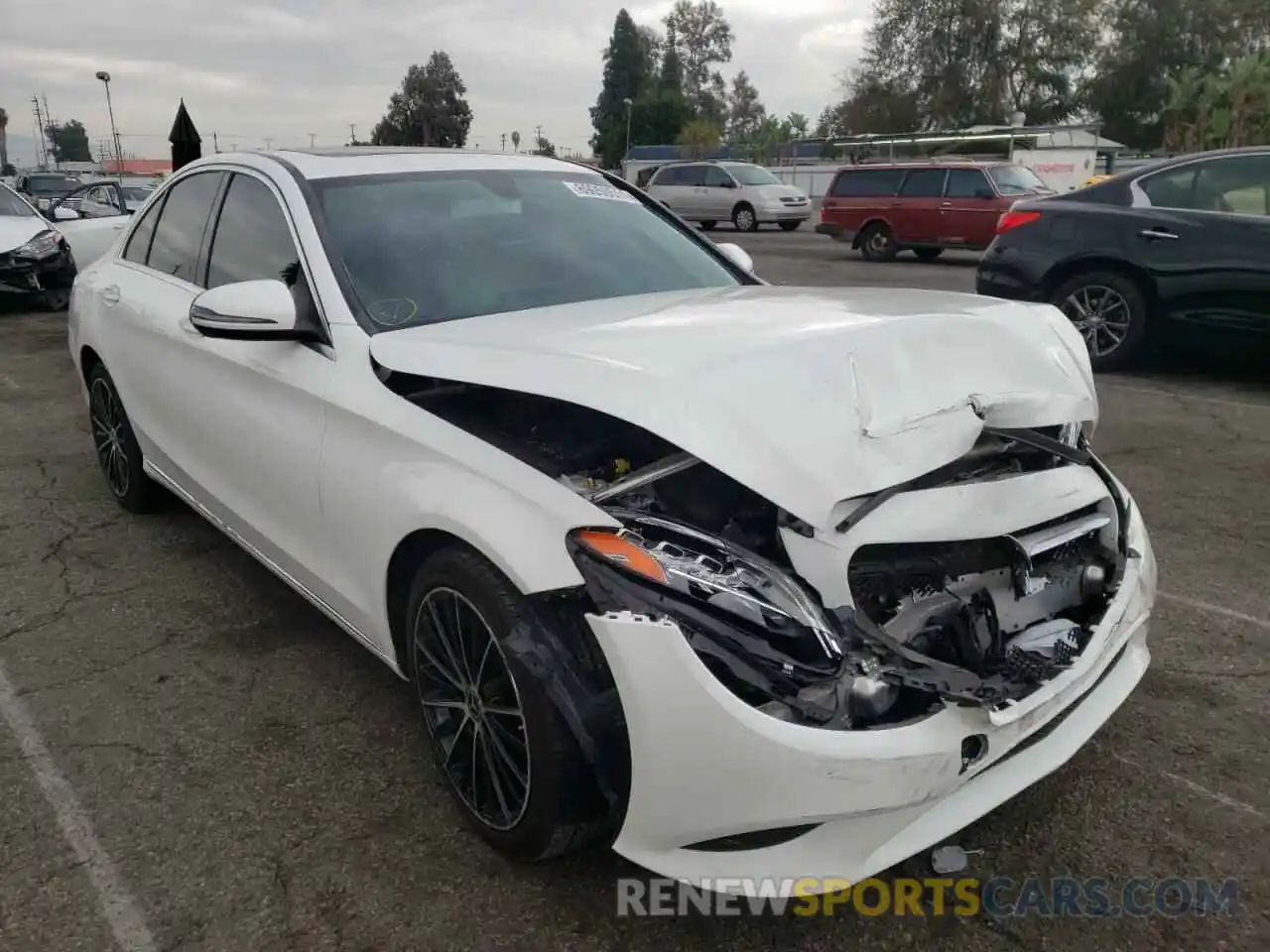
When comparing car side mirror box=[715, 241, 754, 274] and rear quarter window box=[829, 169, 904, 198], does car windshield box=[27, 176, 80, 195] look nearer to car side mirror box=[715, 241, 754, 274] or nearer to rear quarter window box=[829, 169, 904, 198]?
rear quarter window box=[829, 169, 904, 198]

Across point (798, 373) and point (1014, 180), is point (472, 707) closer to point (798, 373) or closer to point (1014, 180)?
point (798, 373)

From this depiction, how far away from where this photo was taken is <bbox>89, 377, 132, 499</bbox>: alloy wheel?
15.3 ft

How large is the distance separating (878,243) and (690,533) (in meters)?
16.9

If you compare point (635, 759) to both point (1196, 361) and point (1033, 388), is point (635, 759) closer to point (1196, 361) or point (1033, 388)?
point (1033, 388)

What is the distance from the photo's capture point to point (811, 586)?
6.89ft

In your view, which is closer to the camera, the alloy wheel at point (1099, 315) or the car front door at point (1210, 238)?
the car front door at point (1210, 238)

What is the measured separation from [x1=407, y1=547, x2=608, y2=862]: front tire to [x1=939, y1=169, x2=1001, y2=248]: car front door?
15.8m

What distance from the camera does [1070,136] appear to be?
109ft

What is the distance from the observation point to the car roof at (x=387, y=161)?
3.48m

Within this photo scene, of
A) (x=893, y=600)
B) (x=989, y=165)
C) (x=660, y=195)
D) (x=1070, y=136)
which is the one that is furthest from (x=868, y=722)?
(x=1070, y=136)

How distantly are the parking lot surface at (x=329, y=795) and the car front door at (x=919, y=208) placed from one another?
1368 centimetres

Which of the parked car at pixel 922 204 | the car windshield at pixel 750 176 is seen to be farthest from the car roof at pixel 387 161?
the car windshield at pixel 750 176

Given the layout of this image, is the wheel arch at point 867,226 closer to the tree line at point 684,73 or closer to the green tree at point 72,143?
the tree line at point 684,73

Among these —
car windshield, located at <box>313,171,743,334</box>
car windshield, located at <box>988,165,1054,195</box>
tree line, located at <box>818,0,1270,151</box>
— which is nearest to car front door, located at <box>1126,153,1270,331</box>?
car windshield, located at <box>313,171,743,334</box>
